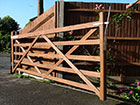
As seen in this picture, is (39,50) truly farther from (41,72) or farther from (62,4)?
(62,4)

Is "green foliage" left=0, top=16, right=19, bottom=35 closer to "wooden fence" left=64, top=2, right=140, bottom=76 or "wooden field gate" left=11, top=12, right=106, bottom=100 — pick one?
"wooden field gate" left=11, top=12, right=106, bottom=100

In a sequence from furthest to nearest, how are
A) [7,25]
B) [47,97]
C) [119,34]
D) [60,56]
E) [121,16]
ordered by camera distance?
[7,25] < [119,34] < [121,16] < [60,56] < [47,97]

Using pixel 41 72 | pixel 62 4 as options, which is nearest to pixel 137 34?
pixel 62 4

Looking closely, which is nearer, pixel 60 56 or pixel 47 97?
pixel 47 97

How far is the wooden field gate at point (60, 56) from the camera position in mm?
2842

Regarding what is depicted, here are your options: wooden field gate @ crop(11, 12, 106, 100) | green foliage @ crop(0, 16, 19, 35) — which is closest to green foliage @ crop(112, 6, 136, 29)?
wooden field gate @ crop(11, 12, 106, 100)

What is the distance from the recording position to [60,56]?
3.77 metres

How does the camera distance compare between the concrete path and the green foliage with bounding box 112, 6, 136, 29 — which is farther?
the green foliage with bounding box 112, 6, 136, 29

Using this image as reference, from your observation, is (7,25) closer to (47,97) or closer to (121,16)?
(121,16)

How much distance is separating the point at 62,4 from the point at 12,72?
12.4 ft

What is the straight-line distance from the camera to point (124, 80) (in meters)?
4.36

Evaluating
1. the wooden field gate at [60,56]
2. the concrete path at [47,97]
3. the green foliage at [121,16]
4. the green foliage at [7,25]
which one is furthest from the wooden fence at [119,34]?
the green foliage at [7,25]

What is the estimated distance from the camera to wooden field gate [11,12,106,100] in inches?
112

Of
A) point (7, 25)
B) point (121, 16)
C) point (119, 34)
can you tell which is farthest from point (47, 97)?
point (7, 25)
